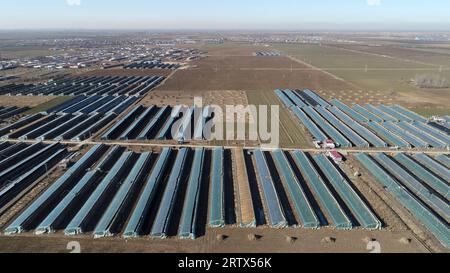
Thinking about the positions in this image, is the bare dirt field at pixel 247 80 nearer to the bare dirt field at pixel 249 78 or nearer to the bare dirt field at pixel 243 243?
the bare dirt field at pixel 249 78

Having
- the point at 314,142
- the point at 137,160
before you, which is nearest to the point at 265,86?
the point at 314,142

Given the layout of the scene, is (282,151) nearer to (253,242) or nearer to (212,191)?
(212,191)

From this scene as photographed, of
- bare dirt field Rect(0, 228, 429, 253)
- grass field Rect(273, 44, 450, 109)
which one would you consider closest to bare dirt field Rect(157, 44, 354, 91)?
grass field Rect(273, 44, 450, 109)

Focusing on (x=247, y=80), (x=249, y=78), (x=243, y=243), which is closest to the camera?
(x=243, y=243)

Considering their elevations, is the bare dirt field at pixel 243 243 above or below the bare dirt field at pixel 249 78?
below

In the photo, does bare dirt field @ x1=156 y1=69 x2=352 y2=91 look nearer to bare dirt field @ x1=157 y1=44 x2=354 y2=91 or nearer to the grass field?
bare dirt field @ x1=157 y1=44 x2=354 y2=91

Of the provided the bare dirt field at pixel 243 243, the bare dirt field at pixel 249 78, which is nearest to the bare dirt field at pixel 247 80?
the bare dirt field at pixel 249 78

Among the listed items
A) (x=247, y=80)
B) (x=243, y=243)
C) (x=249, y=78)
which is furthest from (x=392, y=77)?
(x=243, y=243)

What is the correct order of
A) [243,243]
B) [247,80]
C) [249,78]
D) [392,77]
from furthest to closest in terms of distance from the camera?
1. [392,77]
2. [249,78]
3. [247,80]
4. [243,243]

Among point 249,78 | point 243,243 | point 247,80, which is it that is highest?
point 249,78

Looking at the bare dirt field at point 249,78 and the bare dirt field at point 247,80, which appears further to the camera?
the bare dirt field at point 249,78

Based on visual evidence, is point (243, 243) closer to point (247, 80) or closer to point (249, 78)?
point (247, 80)
